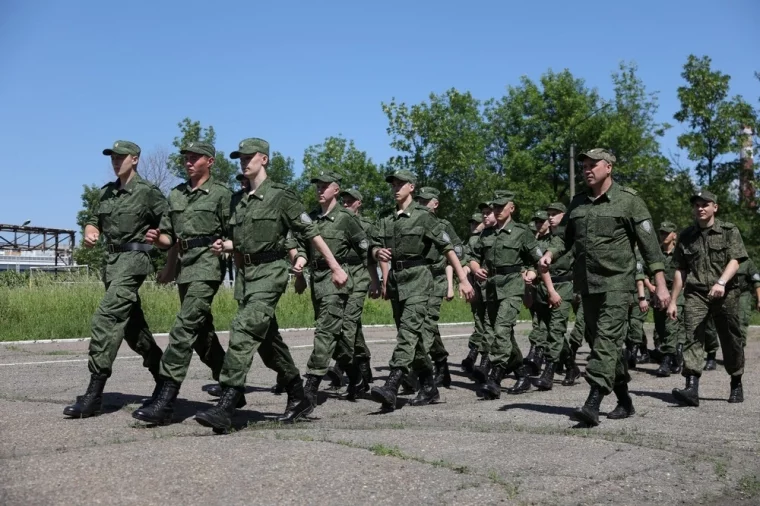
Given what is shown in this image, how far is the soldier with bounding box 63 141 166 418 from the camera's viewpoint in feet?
26.2

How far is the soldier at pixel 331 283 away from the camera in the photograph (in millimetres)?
8664

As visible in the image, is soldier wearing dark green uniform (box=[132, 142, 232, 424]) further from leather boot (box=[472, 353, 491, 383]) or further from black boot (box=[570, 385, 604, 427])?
leather boot (box=[472, 353, 491, 383])

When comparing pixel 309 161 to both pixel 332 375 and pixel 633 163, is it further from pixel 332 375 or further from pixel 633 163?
pixel 332 375

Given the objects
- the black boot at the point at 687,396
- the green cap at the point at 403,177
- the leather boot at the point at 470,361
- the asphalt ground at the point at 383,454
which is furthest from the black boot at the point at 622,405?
the leather boot at the point at 470,361

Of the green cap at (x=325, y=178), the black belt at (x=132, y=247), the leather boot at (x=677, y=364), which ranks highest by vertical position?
the green cap at (x=325, y=178)

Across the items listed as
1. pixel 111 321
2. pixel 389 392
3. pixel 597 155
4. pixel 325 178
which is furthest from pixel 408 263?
pixel 111 321

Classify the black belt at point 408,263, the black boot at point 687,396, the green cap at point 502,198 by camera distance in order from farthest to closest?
the green cap at point 502,198, the black boot at point 687,396, the black belt at point 408,263

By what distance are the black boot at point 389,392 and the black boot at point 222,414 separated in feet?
5.01

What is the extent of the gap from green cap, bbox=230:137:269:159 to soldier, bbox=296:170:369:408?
1.63 meters

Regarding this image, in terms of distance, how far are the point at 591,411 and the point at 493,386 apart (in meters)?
2.19

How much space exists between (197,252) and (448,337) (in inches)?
473

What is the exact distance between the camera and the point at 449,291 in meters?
10.5

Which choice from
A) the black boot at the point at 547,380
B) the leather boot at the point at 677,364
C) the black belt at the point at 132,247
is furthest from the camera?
the leather boot at the point at 677,364

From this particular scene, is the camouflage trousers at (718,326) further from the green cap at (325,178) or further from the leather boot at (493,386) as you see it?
the green cap at (325,178)
